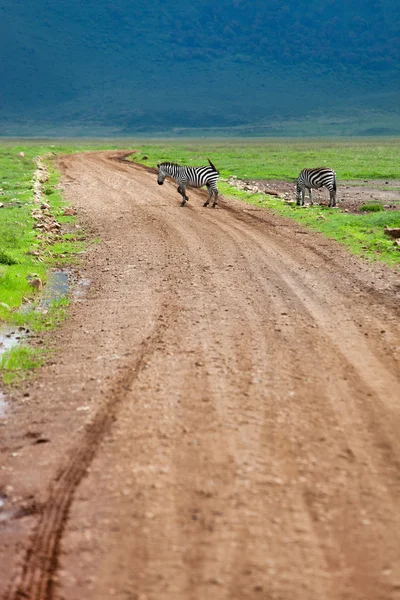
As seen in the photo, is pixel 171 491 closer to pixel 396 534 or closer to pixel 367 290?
pixel 396 534

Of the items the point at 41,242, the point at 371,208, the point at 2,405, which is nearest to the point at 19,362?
the point at 2,405

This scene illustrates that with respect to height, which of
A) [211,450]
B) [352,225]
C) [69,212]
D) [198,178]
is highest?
[198,178]

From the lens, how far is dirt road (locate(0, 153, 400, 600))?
5.89 metres

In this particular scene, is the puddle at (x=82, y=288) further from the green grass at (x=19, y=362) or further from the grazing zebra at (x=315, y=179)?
the grazing zebra at (x=315, y=179)

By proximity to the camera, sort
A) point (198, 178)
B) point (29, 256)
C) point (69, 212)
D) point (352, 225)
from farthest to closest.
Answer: point (198, 178)
point (69, 212)
point (352, 225)
point (29, 256)

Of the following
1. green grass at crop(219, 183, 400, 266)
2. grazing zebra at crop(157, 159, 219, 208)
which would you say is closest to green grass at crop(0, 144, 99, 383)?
grazing zebra at crop(157, 159, 219, 208)

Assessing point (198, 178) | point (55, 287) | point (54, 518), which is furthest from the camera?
point (198, 178)

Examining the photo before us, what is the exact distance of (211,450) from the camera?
25.3ft

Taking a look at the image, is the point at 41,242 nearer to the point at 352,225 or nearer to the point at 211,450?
the point at 352,225

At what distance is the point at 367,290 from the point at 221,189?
2107cm

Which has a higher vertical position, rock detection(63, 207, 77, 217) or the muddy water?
rock detection(63, 207, 77, 217)

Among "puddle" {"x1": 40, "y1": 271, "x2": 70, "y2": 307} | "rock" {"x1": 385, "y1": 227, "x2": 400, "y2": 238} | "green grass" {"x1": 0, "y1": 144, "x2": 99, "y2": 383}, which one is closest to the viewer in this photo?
"green grass" {"x1": 0, "y1": 144, "x2": 99, "y2": 383}

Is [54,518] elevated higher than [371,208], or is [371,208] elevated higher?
[371,208]

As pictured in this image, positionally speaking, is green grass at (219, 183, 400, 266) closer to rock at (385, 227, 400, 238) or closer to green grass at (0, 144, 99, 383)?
rock at (385, 227, 400, 238)
